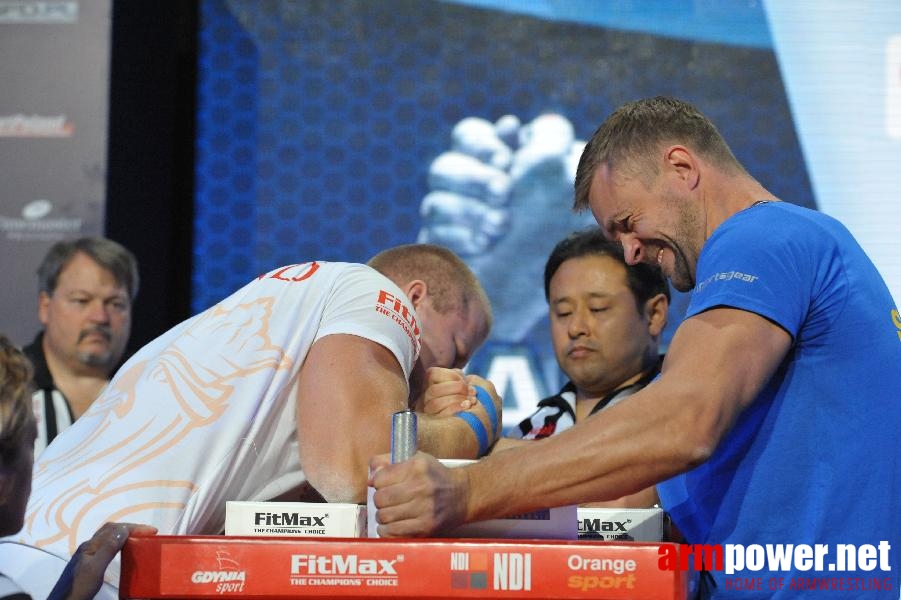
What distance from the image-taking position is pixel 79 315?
4.18 meters

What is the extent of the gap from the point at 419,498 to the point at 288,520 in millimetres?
208

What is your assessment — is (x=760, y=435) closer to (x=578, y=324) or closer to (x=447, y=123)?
(x=578, y=324)

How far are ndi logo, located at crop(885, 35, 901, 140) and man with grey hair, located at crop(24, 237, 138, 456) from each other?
322cm

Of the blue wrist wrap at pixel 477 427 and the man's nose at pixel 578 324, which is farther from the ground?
the man's nose at pixel 578 324

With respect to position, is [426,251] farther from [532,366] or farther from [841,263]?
[532,366]

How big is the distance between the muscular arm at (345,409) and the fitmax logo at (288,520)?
19 cm

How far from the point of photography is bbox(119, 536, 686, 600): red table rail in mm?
1320

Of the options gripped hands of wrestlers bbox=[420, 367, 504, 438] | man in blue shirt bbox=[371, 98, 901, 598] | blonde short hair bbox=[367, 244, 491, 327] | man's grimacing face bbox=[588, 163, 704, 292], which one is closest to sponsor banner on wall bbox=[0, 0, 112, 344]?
blonde short hair bbox=[367, 244, 491, 327]

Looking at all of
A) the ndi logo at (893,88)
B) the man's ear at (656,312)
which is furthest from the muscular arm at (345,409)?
the ndi logo at (893,88)

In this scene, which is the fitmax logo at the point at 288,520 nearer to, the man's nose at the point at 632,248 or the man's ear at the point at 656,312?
the man's nose at the point at 632,248

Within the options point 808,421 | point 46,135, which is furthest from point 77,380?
point 808,421

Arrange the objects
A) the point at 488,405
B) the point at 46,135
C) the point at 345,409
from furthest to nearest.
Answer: the point at 46,135 → the point at 488,405 → the point at 345,409

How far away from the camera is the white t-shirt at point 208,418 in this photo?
175 centimetres

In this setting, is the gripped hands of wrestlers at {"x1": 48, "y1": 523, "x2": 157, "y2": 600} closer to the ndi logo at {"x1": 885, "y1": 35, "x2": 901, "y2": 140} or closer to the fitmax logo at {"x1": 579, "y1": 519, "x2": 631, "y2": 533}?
the fitmax logo at {"x1": 579, "y1": 519, "x2": 631, "y2": 533}
